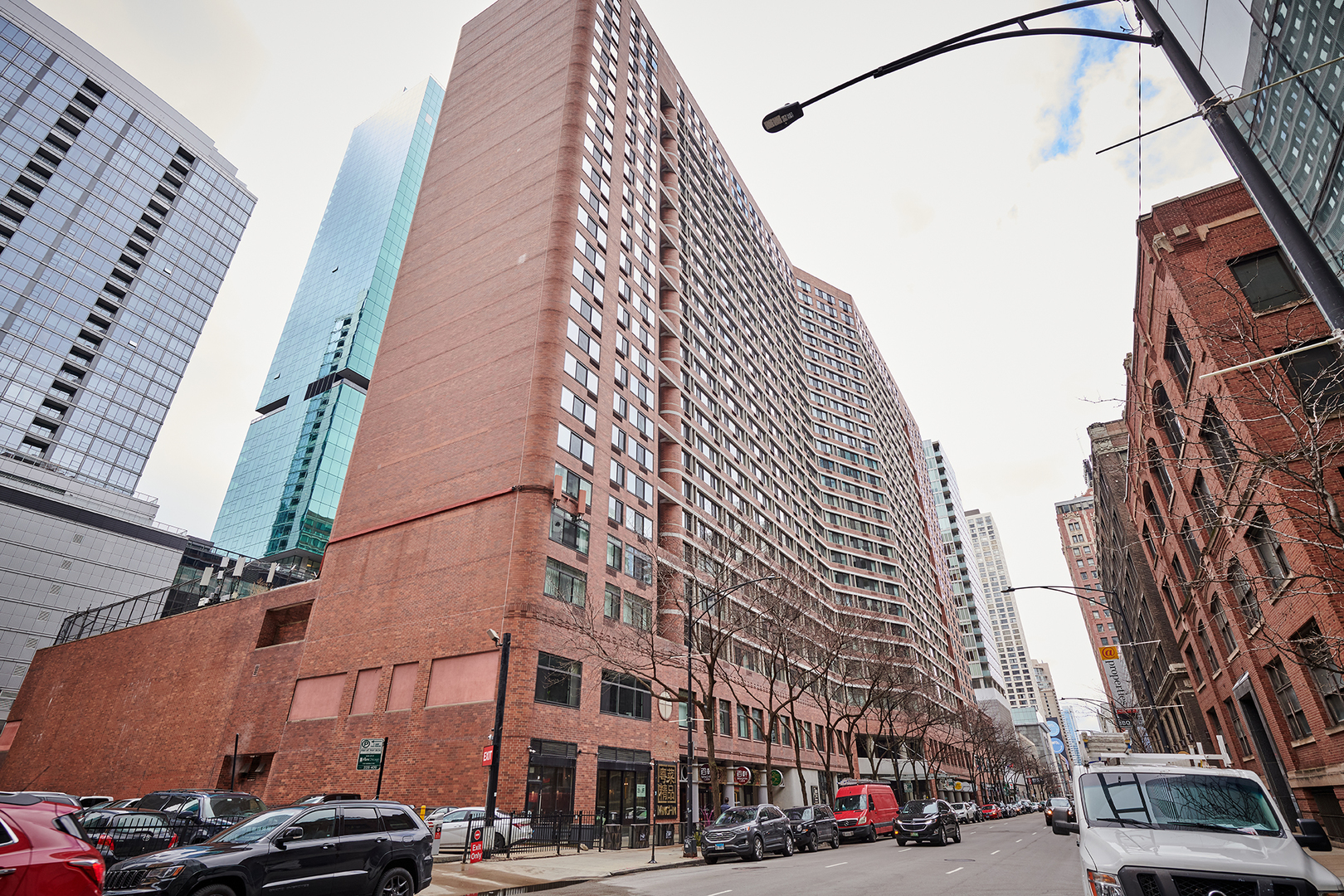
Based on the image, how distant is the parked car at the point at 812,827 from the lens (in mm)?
26406

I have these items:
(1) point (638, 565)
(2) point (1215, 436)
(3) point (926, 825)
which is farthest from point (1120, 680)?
(2) point (1215, 436)

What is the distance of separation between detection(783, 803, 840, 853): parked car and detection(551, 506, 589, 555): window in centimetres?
1613

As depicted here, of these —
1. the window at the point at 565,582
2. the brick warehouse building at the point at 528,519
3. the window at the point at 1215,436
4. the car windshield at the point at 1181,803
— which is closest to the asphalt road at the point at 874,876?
the car windshield at the point at 1181,803

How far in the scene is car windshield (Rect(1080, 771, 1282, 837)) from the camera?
761 cm

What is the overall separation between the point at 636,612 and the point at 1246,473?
29470mm

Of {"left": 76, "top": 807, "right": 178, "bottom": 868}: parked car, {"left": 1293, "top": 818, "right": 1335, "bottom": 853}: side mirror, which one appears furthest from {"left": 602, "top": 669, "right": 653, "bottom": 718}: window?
{"left": 1293, "top": 818, "right": 1335, "bottom": 853}: side mirror

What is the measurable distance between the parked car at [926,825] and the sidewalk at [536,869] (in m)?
10.4

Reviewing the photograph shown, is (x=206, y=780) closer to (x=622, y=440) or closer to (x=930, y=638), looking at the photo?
(x=622, y=440)

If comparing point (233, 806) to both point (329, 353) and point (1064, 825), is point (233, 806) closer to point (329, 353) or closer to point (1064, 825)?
point (1064, 825)

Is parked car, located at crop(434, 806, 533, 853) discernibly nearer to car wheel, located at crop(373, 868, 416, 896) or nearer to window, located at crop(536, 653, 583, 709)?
window, located at crop(536, 653, 583, 709)

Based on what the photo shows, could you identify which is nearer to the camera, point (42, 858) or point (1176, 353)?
point (42, 858)

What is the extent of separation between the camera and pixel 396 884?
11930 mm

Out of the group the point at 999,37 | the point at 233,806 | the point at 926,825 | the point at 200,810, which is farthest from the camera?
the point at 926,825

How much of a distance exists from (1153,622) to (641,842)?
37255mm
